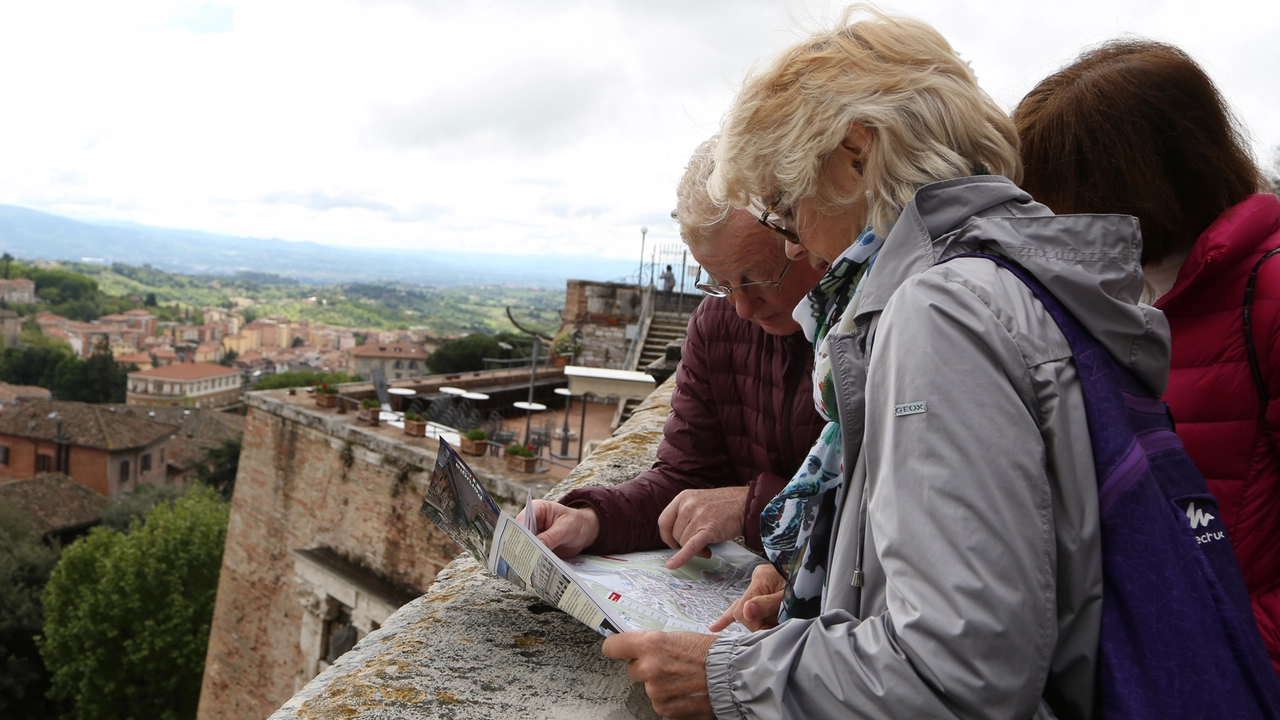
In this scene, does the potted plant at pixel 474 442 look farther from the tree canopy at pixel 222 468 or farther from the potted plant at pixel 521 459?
the tree canopy at pixel 222 468

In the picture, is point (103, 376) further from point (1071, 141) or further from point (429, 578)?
point (1071, 141)

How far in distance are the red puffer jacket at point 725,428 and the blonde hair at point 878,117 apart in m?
0.68

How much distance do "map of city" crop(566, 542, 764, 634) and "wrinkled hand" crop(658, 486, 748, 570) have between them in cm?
4

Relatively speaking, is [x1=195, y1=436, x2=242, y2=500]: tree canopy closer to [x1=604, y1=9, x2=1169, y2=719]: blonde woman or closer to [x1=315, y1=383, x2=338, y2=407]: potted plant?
[x1=315, y1=383, x2=338, y2=407]: potted plant

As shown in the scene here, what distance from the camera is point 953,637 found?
33.4 inches

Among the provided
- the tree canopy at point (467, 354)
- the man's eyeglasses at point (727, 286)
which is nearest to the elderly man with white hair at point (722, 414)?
the man's eyeglasses at point (727, 286)

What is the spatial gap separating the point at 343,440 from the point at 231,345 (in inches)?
3931

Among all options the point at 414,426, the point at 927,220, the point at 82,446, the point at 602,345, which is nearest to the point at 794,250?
the point at 927,220

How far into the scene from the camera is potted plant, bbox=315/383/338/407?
11078 mm

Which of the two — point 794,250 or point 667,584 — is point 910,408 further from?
point 667,584

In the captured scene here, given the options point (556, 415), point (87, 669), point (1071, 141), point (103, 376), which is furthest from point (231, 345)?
point (1071, 141)

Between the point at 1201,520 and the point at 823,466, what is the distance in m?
0.40

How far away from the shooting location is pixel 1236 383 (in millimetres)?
1332

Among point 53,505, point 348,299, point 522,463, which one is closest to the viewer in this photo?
point 522,463
